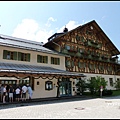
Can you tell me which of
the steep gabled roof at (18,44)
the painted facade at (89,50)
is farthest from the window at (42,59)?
the painted facade at (89,50)

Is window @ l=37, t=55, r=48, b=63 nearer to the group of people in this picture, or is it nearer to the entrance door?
the entrance door

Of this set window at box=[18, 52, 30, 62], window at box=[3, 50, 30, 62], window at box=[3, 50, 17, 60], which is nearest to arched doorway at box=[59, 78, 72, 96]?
window at box=[18, 52, 30, 62]

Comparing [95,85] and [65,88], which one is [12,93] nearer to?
[65,88]

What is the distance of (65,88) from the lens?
68.4 feet

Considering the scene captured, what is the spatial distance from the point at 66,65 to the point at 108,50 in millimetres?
13127

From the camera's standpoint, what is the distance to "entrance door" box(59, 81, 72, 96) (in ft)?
66.9

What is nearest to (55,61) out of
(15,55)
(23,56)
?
(23,56)

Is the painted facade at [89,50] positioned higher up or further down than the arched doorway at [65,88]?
higher up

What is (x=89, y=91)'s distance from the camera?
2286 centimetres

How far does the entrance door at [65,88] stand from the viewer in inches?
803

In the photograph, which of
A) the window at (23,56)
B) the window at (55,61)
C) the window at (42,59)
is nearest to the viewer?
the window at (23,56)

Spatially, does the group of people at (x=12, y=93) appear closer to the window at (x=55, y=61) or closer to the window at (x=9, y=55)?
the window at (x=9, y=55)

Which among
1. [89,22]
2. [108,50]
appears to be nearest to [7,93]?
[89,22]

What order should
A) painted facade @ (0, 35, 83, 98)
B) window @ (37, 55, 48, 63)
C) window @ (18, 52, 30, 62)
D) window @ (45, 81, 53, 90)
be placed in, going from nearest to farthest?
painted facade @ (0, 35, 83, 98) → window @ (18, 52, 30, 62) → window @ (45, 81, 53, 90) → window @ (37, 55, 48, 63)
